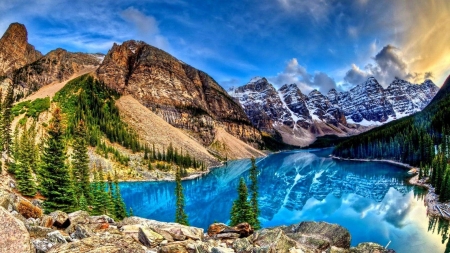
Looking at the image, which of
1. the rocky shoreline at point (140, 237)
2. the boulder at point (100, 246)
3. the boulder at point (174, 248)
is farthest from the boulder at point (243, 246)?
the boulder at point (100, 246)

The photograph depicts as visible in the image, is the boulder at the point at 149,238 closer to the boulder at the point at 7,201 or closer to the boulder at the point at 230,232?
the boulder at the point at 230,232

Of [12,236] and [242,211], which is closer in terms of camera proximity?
[12,236]

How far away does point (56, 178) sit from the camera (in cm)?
2955

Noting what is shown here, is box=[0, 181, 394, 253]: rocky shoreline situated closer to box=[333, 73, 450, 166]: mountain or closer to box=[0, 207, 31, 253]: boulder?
box=[0, 207, 31, 253]: boulder

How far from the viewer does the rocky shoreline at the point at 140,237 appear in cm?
916

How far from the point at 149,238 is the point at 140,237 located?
66cm

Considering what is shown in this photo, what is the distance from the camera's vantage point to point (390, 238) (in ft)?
140

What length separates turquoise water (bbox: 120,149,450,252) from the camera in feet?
145

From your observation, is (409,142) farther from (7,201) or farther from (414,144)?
(7,201)

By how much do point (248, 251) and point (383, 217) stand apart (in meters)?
54.8

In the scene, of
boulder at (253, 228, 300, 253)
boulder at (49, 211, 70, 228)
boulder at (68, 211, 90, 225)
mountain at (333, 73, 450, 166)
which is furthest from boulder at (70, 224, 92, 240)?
mountain at (333, 73, 450, 166)

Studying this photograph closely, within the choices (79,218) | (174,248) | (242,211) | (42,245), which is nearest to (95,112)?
(242,211)

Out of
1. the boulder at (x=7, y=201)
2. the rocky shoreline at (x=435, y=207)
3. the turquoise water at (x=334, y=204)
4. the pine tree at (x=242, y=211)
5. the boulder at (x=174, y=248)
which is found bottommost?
the turquoise water at (x=334, y=204)

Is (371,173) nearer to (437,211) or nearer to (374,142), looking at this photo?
(374,142)
